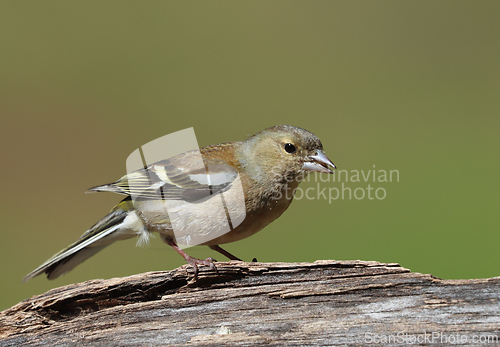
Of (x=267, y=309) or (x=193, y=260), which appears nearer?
(x=267, y=309)

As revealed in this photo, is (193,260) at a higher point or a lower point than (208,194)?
lower

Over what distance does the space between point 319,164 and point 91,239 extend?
1.99 meters

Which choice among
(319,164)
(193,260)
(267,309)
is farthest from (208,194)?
(267,309)

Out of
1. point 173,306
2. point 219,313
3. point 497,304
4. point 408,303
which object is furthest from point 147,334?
point 497,304

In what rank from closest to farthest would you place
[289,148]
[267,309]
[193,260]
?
[267,309]
[193,260]
[289,148]

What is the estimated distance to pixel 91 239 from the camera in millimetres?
3463

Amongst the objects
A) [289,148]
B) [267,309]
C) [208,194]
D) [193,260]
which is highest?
[289,148]

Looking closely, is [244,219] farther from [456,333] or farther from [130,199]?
[456,333]

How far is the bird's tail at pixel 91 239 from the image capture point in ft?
11.3

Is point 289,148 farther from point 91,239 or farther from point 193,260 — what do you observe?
point 91,239

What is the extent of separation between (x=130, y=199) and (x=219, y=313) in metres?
1.60

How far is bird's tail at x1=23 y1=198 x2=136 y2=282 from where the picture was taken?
11.3ft

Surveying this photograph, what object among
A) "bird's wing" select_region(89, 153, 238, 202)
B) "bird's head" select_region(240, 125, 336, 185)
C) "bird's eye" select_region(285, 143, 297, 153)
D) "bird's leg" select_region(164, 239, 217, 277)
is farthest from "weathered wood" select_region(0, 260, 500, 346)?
"bird's eye" select_region(285, 143, 297, 153)

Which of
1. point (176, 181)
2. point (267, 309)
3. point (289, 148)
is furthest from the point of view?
point (289, 148)
